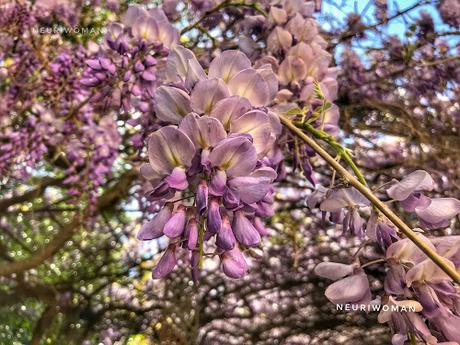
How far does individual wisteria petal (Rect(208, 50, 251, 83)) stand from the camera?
102 cm

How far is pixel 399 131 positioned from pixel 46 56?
2240 mm

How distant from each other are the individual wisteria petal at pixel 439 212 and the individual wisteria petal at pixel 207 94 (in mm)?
431

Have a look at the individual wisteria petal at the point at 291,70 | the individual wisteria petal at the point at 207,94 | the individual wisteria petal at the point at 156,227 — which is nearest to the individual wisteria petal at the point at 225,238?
the individual wisteria petal at the point at 156,227

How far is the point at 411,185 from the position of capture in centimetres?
97

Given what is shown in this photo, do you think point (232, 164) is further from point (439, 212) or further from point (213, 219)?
point (439, 212)

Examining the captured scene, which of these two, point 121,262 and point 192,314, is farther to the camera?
point 121,262

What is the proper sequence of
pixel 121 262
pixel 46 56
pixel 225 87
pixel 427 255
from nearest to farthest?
pixel 427 255
pixel 225 87
pixel 46 56
pixel 121 262

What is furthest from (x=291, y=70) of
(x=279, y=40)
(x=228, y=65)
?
(x=228, y=65)

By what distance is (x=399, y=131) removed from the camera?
3.47 m

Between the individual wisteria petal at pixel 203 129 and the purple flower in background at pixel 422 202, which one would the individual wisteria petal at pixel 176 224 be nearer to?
the individual wisteria petal at pixel 203 129

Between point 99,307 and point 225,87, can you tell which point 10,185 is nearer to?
point 99,307

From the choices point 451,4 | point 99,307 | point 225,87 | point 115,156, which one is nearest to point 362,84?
point 451,4

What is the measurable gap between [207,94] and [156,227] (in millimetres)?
259

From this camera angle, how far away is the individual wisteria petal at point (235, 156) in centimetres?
90
